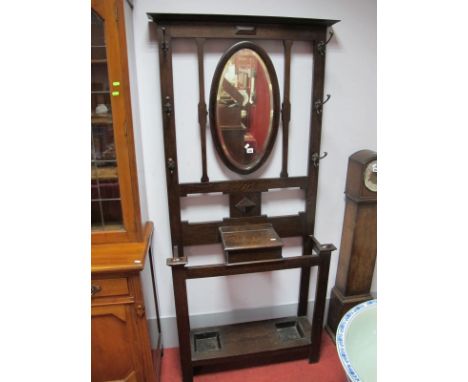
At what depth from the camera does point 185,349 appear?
58.6 inches

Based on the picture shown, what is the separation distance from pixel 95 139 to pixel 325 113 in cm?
109

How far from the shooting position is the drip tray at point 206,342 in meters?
1.66

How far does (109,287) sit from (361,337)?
1.02m

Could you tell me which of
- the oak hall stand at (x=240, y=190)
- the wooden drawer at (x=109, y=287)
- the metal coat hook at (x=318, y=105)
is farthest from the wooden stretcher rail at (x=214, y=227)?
the metal coat hook at (x=318, y=105)

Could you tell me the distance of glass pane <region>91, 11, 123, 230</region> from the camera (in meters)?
1.16

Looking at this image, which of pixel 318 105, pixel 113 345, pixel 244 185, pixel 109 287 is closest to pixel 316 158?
pixel 318 105

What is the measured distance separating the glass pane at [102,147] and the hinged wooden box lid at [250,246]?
1.60 ft

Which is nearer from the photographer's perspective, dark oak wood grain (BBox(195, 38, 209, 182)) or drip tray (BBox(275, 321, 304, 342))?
dark oak wood grain (BBox(195, 38, 209, 182))

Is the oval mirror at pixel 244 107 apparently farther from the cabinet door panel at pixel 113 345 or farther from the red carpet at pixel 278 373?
the red carpet at pixel 278 373

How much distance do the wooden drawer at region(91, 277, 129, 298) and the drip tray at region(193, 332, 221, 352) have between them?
65 cm

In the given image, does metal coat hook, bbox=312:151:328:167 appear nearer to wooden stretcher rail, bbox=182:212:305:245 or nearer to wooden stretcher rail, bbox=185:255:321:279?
wooden stretcher rail, bbox=182:212:305:245

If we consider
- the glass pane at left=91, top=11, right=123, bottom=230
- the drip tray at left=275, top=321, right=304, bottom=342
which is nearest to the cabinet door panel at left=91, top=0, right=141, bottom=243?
the glass pane at left=91, top=11, right=123, bottom=230
